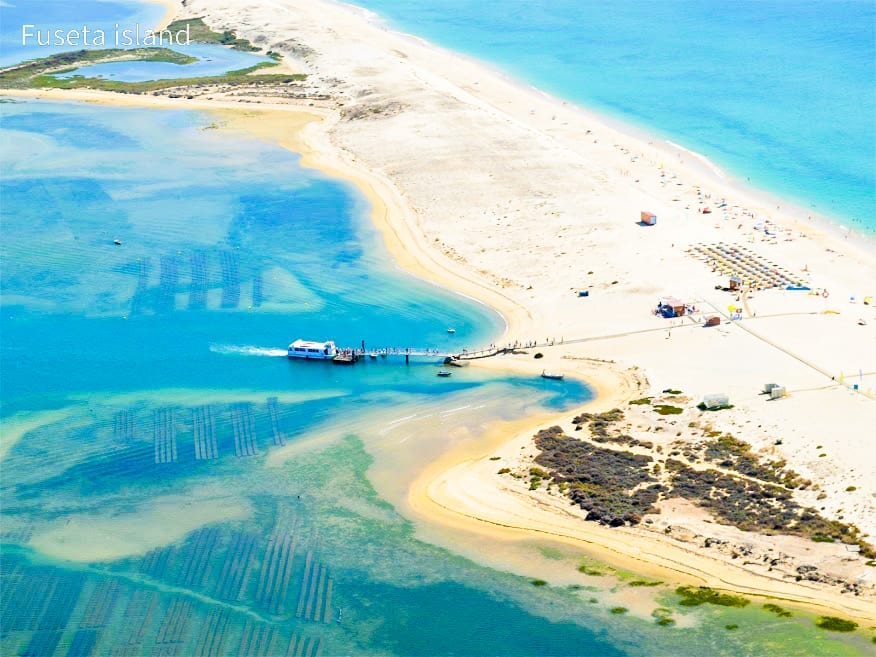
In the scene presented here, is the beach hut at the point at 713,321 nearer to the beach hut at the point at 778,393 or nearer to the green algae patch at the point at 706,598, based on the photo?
the beach hut at the point at 778,393

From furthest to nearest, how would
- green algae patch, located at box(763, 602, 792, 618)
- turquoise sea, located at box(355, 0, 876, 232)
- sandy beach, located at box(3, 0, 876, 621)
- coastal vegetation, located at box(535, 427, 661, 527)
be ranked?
turquoise sea, located at box(355, 0, 876, 232), coastal vegetation, located at box(535, 427, 661, 527), sandy beach, located at box(3, 0, 876, 621), green algae patch, located at box(763, 602, 792, 618)

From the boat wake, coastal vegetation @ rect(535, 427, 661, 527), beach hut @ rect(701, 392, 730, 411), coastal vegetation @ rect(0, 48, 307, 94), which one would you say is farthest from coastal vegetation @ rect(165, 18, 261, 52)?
coastal vegetation @ rect(535, 427, 661, 527)

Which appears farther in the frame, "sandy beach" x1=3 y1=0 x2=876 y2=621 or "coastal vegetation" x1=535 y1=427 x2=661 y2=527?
"coastal vegetation" x1=535 y1=427 x2=661 y2=527

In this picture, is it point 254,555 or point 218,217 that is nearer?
point 254,555

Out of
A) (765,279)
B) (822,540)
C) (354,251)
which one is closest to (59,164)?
(354,251)

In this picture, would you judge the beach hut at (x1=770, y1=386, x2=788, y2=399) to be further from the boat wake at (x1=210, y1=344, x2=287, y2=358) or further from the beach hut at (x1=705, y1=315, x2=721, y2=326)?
the boat wake at (x1=210, y1=344, x2=287, y2=358)

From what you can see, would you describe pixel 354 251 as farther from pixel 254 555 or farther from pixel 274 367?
pixel 254 555
